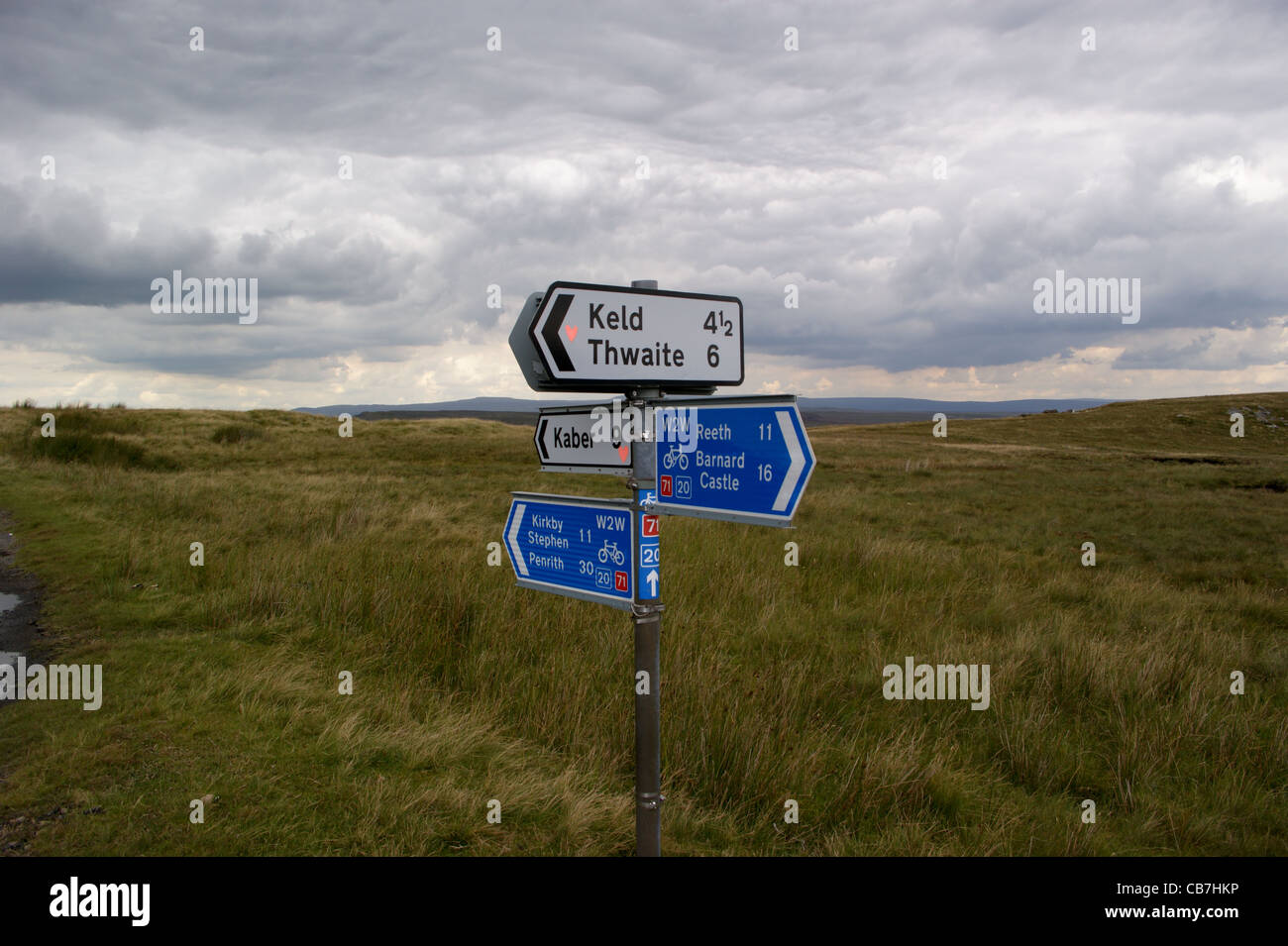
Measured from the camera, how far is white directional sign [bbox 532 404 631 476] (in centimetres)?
290

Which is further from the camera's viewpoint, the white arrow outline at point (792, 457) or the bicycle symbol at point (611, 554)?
the bicycle symbol at point (611, 554)

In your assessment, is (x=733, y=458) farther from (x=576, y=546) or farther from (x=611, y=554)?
(x=576, y=546)

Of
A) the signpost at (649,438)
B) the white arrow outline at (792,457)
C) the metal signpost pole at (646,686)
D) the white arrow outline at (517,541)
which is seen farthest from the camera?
the white arrow outline at (517,541)

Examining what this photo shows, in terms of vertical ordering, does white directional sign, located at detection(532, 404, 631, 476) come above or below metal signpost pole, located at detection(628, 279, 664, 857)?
above

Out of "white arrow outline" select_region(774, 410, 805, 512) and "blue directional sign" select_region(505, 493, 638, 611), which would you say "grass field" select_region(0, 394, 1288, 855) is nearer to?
"blue directional sign" select_region(505, 493, 638, 611)

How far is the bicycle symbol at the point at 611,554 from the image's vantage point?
9.37 feet

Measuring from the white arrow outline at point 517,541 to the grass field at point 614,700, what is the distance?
4.30ft

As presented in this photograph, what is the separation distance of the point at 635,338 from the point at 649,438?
0.40 m

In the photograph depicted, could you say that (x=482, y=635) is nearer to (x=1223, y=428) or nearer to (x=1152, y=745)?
(x=1152, y=745)

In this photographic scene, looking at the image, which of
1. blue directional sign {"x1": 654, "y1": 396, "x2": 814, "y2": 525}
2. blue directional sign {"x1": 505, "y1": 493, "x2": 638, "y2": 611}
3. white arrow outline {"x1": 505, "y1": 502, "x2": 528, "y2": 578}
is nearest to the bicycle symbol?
blue directional sign {"x1": 505, "y1": 493, "x2": 638, "y2": 611}

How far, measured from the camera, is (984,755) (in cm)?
517

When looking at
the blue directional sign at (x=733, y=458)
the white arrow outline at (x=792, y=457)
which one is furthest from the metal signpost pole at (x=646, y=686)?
the white arrow outline at (x=792, y=457)

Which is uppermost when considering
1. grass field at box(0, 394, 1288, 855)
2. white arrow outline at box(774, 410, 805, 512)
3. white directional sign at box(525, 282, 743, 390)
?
white directional sign at box(525, 282, 743, 390)

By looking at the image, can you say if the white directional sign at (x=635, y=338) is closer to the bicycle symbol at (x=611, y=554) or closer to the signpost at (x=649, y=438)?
the signpost at (x=649, y=438)
